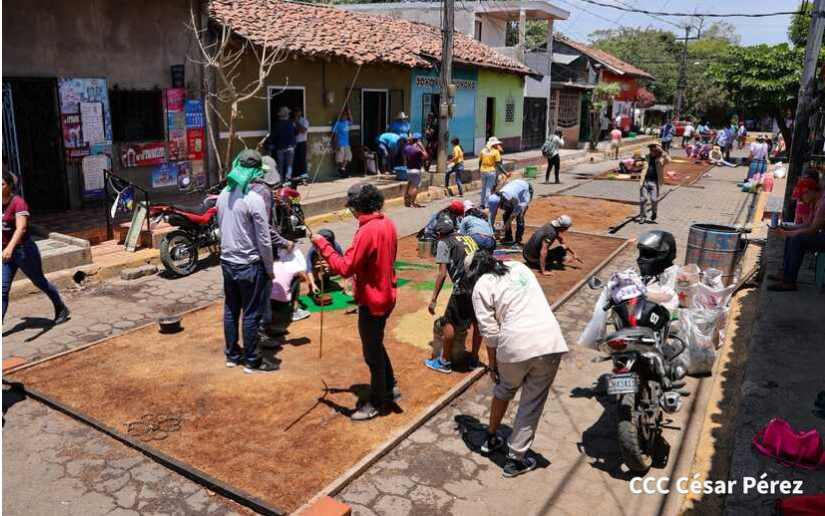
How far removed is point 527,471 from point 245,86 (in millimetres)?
11908

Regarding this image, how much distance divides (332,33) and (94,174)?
780 centimetres

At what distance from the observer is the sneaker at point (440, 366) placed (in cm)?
622

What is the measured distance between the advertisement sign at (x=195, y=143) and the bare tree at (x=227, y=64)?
0.72 feet

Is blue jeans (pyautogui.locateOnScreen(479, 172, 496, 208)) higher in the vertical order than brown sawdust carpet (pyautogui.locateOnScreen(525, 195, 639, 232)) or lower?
higher

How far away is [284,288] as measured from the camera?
7137 millimetres

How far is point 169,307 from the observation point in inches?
320

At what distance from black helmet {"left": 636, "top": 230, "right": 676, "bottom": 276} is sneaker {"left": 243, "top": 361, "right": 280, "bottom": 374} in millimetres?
3688

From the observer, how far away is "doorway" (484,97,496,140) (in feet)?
85.3

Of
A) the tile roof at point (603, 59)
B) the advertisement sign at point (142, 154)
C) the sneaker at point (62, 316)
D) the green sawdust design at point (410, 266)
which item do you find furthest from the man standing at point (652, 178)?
the tile roof at point (603, 59)

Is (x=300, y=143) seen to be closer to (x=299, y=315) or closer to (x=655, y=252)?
(x=299, y=315)

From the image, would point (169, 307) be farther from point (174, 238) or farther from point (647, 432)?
point (647, 432)

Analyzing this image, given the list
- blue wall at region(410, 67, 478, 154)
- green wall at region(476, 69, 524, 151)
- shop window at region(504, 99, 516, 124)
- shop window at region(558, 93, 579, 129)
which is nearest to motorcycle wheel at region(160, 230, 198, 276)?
blue wall at region(410, 67, 478, 154)

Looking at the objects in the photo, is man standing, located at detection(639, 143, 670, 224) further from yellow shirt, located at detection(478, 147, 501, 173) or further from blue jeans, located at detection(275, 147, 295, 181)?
blue jeans, located at detection(275, 147, 295, 181)

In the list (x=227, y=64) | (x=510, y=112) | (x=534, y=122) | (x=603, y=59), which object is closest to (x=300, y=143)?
(x=227, y=64)
